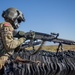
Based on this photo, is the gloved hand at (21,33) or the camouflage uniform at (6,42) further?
the gloved hand at (21,33)

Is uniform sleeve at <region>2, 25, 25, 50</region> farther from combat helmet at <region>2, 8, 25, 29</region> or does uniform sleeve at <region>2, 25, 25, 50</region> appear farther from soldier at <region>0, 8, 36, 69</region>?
combat helmet at <region>2, 8, 25, 29</region>

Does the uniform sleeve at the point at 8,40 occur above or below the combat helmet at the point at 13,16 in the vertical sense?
below

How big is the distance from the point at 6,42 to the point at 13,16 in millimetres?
848

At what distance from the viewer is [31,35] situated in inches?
275

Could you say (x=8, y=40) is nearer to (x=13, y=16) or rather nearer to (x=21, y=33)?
(x=13, y=16)

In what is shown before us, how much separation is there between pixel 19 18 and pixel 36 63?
139cm

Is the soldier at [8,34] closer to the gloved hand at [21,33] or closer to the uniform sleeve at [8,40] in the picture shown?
the uniform sleeve at [8,40]

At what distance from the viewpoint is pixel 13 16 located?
6.37m

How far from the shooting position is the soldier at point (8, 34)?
576 centimetres

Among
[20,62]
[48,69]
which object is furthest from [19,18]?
[48,69]

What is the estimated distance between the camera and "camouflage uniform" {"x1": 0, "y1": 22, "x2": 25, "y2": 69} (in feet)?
18.8

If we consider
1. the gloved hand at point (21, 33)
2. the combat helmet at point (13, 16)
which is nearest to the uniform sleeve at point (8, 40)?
the combat helmet at point (13, 16)

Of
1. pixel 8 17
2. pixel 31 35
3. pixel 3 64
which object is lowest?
pixel 3 64

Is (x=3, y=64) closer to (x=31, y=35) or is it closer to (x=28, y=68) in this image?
(x=28, y=68)
